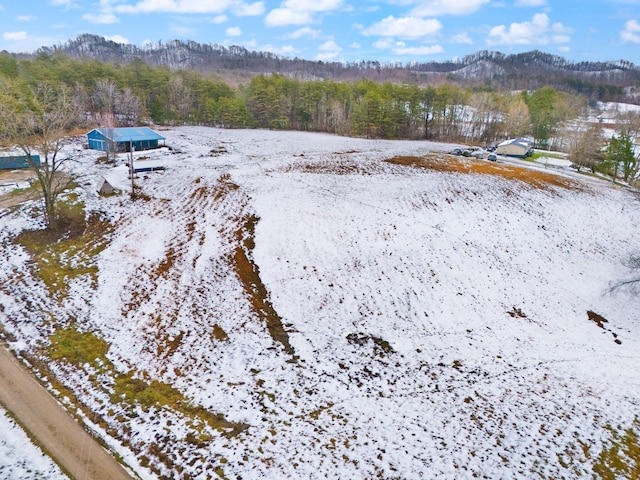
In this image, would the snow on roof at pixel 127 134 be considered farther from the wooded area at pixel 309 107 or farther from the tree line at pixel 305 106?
the tree line at pixel 305 106

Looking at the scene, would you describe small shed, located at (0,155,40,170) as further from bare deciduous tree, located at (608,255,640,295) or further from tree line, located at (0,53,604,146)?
bare deciduous tree, located at (608,255,640,295)

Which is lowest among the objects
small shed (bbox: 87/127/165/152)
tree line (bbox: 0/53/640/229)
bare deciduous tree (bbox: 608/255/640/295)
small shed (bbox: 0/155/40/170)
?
bare deciduous tree (bbox: 608/255/640/295)

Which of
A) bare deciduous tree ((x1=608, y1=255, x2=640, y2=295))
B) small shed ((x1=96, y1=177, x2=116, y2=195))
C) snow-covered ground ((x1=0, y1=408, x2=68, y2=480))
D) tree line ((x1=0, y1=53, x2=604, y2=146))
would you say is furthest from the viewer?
tree line ((x1=0, y1=53, x2=604, y2=146))

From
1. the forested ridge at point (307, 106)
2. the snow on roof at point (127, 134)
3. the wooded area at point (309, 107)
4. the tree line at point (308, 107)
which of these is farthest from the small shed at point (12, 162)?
the forested ridge at point (307, 106)

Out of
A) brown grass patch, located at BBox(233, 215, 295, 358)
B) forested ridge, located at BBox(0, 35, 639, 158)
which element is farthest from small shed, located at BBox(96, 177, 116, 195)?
forested ridge, located at BBox(0, 35, 639, 158)

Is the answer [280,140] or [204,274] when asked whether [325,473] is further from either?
[280,140]

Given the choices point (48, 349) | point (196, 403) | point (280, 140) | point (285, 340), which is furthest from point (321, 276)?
point (280, 140)
